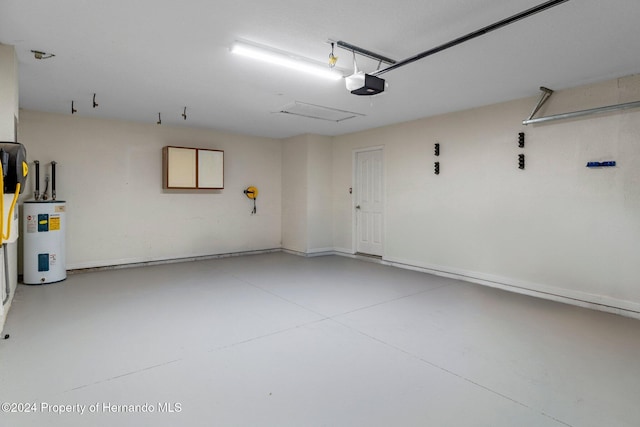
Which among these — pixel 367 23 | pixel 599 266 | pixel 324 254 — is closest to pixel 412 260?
pixel 324 254

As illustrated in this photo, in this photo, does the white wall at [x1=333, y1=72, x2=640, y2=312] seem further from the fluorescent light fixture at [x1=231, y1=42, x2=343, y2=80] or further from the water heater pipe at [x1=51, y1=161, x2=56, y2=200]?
the water heater pipe at [x1=51, y1=161, x2=56, y2=200]

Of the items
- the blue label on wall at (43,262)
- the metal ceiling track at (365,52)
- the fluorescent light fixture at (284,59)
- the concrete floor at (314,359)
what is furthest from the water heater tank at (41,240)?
the metal ceiling track at (365,52)

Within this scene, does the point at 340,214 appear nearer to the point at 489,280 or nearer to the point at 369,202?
the point at 369,202

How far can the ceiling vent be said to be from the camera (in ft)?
16.9

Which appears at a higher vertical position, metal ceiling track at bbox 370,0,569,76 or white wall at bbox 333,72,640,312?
metal ceiling track at bbox 370,0,569,76

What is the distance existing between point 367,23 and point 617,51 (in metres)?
2.44

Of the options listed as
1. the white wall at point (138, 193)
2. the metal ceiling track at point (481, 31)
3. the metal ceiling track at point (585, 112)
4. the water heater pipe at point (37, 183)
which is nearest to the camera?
the metal ceiling track at point (481, 31)

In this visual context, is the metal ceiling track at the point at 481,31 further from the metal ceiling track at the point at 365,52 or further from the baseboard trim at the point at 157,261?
the baseboard trim at the point at 157,261

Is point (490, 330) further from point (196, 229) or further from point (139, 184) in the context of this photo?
point (139, 184)

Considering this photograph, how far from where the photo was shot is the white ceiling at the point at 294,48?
8.25ft

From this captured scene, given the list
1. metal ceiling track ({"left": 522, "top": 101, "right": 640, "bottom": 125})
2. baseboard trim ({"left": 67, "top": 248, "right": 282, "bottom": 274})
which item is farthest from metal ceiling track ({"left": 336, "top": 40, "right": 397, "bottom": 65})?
baseboard trim ({"left": 67, "top": 248, "right": 282, "bottom": 274})

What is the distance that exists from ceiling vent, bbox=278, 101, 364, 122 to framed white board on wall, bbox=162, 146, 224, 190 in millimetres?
2101

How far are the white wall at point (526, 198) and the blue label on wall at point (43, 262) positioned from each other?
17.8ft

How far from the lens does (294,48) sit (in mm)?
3154
